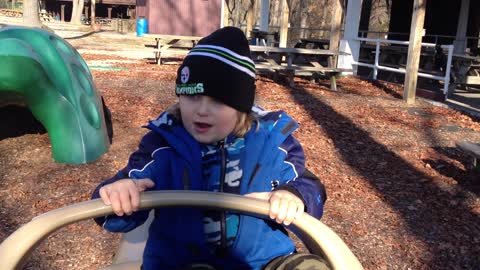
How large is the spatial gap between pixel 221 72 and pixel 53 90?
10.1 ft

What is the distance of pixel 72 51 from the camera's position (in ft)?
16.8

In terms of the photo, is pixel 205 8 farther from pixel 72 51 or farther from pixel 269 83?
pixel 72 51

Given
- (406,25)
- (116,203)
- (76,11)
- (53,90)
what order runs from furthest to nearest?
(76,11)
(406,25)
(53,90)
(116,203)

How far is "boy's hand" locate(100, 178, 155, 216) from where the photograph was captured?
→ 1351 mm

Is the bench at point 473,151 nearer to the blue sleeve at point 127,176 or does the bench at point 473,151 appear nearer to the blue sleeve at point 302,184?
the blue sleeve at point 302,184

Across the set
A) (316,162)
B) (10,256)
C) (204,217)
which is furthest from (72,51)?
(10,256)

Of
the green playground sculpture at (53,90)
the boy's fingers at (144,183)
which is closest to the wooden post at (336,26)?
the green playground sculpture at (53,90)

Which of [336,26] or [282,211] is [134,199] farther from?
[336,26]

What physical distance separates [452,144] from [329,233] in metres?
5.23

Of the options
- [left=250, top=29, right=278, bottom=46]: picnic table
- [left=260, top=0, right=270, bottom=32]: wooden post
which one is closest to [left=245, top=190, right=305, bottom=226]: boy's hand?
[left=250, top=29, right=278, bottom=46]: picnic table

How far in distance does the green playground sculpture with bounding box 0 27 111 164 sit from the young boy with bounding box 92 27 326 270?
285cm

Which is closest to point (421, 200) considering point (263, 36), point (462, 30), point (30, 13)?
point (263, 36)

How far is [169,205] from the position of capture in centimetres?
138

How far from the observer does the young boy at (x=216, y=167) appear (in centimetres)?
159
